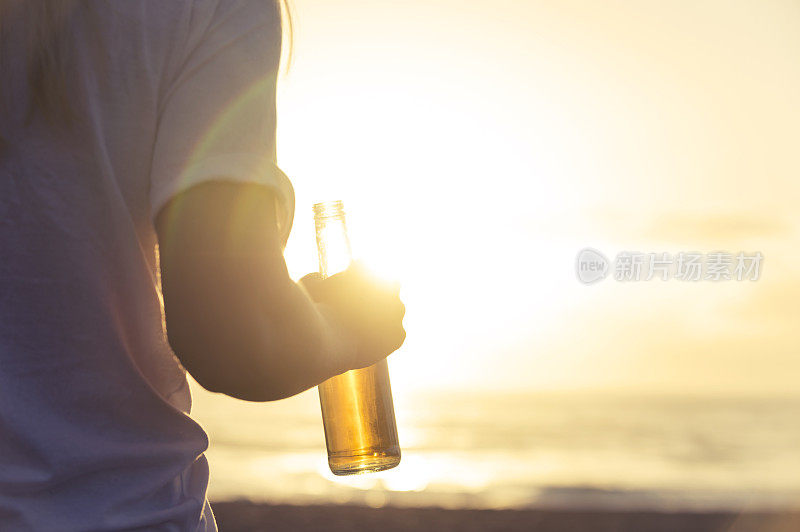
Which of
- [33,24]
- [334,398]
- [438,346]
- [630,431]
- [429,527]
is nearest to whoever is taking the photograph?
[33,24]

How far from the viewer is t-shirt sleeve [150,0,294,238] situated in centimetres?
89

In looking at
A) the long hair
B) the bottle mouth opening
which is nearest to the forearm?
the long hair

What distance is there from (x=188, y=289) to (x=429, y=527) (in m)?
7.17

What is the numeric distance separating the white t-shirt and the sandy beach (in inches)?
268

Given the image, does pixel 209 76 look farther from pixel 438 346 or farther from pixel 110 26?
pixel 438 346

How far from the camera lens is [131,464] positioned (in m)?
0.95

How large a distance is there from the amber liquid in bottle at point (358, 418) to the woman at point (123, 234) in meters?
1.08

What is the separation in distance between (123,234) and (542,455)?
16164 millimetres

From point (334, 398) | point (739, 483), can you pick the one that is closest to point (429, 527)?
point (334, 398)

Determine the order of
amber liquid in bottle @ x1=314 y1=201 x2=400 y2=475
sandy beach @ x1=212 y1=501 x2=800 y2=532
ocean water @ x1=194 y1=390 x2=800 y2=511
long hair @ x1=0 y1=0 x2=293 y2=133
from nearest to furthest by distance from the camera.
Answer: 1. long hair @ x1=0 y1=0 x2=293 y2=133
2. amber liquid in bottle @ x1=314 y1=201 x2=400 y2=475
3. sandy beach @ x1=212 y1=501 x2=800 y2=532
4. ocean water @ x1=194 y1=390 x2=800 y2=511

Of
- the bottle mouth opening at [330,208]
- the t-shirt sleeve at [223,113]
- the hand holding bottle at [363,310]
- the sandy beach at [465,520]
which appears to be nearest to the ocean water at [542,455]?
the sandy beach at [465,520]

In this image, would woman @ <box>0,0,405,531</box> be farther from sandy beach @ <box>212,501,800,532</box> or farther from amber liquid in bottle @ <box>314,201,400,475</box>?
sandy beach @ <box>212,501,800,532</box>

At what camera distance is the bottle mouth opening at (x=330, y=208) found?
2.14m

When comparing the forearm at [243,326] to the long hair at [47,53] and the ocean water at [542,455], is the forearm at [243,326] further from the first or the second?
the ocean water at [542,455]
